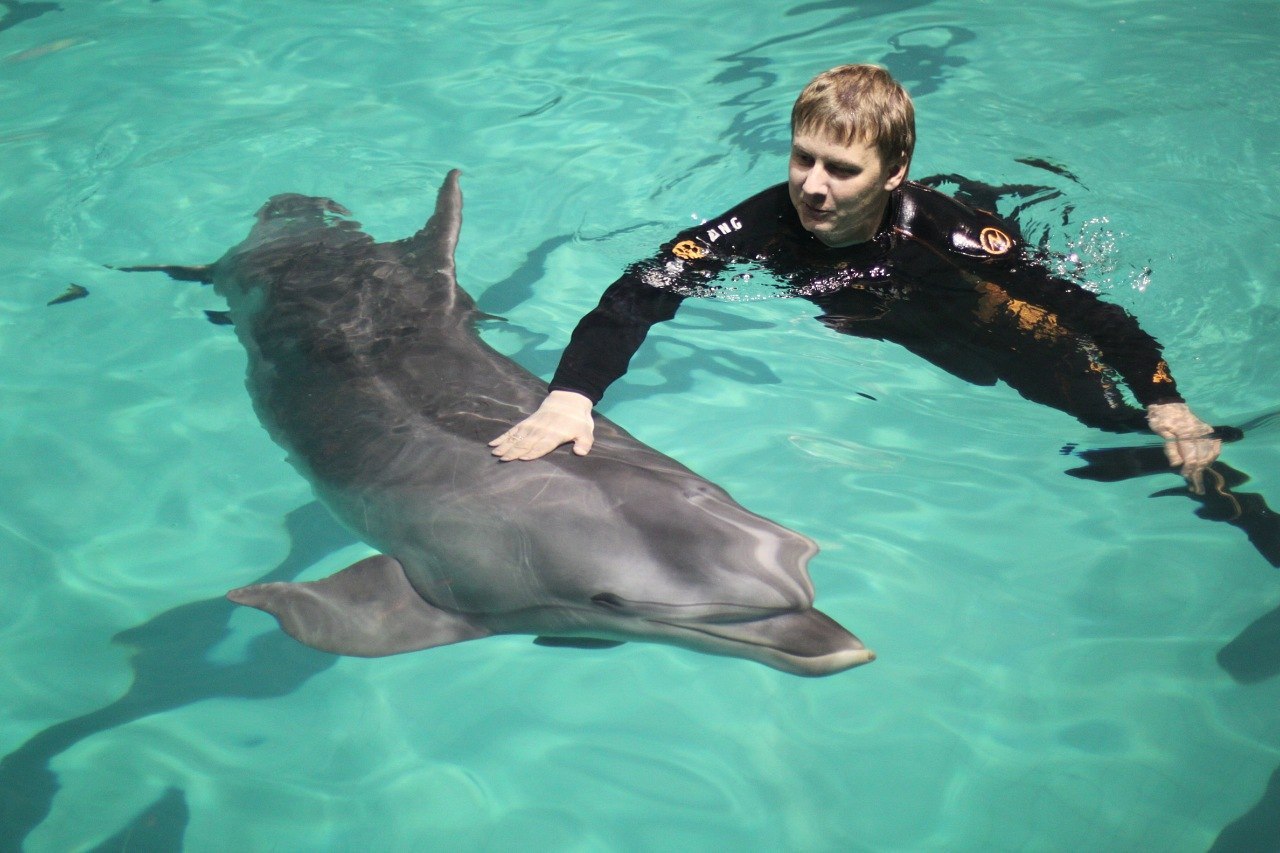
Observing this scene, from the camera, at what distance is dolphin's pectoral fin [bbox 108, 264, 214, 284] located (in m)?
6.38

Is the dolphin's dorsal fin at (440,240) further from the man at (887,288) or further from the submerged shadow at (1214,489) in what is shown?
the submerged shadow at (1214,489)

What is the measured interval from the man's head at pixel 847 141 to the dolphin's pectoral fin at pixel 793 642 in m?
1.93

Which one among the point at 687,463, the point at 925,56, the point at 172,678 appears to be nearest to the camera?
the point at 172,678

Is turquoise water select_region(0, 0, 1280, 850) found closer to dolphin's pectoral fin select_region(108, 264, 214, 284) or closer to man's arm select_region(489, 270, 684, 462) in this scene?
dolphin's pectoral fin select_region(108, 264, 214, 284)

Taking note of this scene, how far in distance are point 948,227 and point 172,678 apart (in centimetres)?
400

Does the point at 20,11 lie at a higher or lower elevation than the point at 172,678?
→ higher

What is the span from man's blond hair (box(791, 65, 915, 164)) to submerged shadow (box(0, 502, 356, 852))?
9.12 ft

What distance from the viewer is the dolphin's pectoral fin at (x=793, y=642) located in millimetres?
3395

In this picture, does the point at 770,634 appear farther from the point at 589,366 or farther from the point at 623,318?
the point at 623,318

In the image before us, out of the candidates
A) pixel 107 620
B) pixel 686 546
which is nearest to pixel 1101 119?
pixel 686 546

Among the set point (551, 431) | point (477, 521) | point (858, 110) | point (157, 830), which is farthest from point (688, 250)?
point (157, 830)

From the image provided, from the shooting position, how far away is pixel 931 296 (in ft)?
16.6

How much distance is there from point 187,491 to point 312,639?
170cm

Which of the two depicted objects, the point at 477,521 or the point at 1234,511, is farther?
the point at 1234,511
